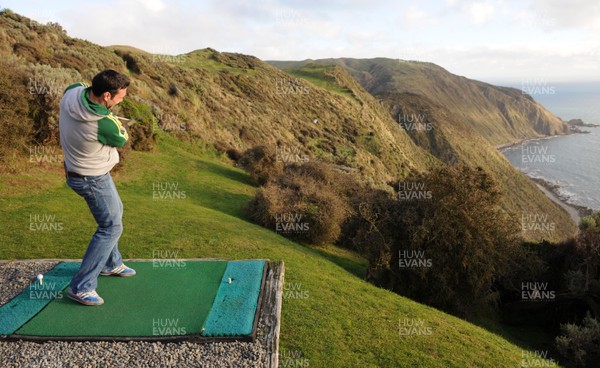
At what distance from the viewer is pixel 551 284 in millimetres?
17391

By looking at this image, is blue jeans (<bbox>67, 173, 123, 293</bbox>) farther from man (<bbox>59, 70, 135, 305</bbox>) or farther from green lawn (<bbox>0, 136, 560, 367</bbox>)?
green lawn (<bbox>0, 136, 560, 367</bbox>)

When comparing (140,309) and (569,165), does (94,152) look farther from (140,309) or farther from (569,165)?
(569,165)

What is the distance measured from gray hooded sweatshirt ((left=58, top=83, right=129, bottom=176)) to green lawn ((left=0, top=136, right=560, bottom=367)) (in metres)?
4.25

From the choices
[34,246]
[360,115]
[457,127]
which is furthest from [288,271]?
[457,127]

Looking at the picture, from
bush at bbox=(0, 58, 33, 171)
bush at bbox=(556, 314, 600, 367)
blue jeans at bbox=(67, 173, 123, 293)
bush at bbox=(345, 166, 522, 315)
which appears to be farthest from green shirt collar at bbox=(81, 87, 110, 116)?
bush at bbox=(556, 314, 600, 367)

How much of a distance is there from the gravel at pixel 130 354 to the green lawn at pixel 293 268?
2.61 feet

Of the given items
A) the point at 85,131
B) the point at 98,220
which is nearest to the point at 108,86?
the point at 85,131

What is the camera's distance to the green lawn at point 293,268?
261 inches

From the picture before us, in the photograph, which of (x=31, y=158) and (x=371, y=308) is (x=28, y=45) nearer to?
(x=31, y=158)

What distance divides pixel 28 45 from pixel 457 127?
116 meters

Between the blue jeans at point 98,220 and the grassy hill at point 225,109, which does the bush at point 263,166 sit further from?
the blue jeans at point 98,220

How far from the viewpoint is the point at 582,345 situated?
39.3 ft

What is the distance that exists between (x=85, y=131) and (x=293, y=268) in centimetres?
608

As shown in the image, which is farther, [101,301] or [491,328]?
[491,328]
